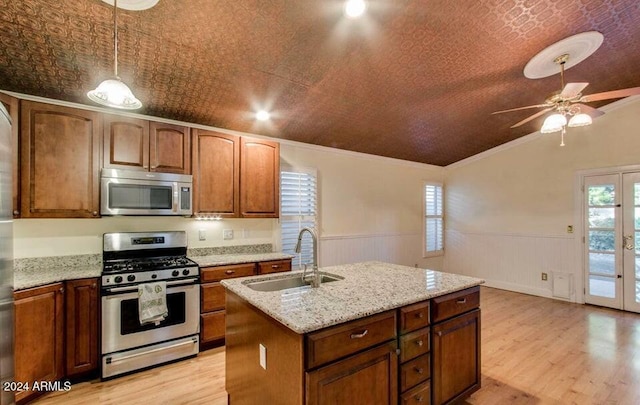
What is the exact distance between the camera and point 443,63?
2.85m

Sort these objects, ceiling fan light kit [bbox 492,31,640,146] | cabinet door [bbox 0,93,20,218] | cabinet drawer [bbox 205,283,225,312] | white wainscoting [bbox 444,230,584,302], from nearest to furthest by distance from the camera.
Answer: cabinet door [bbox 0,93,20,218] < ceiling fan light kit [bbox 492,31,640,146] < cabinet drawer [bbox 205,283,225,312] < white wainscoting [bbox 444,230,584,302]

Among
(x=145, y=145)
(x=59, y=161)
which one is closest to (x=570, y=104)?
(x=145, y=145)

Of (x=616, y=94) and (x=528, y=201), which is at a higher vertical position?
(x=616, y=94)

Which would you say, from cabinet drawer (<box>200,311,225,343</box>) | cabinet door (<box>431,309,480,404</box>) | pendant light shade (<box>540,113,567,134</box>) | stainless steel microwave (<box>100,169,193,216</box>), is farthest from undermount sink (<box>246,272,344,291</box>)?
pendant light shade (<box>540,113,567,134</box>)

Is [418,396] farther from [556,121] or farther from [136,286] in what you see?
[556,121]

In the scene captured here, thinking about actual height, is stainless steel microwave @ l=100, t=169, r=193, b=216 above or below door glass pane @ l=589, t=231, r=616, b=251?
above

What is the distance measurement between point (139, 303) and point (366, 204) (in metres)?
→ 3.55

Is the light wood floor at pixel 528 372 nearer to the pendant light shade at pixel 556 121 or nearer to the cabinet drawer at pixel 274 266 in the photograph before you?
the cabinet drawer at pixel 274 266

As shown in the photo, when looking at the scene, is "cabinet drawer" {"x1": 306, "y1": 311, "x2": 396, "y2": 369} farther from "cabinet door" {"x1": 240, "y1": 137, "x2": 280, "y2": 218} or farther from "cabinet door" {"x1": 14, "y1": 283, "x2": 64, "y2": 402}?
"cabinet door" {"x1": 240, "y1": 137, "x2": 280, "y2": 218}

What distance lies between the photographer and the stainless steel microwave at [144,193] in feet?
8.80

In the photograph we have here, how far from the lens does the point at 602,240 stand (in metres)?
4.42

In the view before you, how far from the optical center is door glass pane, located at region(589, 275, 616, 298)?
4324 millimetres

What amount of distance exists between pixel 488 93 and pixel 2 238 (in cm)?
427

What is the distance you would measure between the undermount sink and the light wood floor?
951mm
